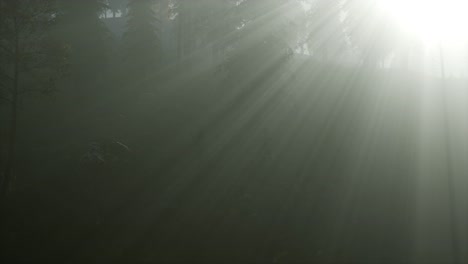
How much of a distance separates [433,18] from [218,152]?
115ft

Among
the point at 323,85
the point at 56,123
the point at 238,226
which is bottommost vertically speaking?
the point at 238,226

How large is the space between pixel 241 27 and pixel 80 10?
1529cm

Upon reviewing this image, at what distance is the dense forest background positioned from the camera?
55.2ft

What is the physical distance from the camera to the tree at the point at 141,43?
1325 inches

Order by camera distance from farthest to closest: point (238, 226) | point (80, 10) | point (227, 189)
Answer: point (80, 10) < point (227, 189) < point (238, 226)

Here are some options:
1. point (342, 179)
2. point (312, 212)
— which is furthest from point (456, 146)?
point (312, 212)

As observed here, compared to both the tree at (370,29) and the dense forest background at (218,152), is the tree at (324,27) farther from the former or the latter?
the dense forest background at (218,152)

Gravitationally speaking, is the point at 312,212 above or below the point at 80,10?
below

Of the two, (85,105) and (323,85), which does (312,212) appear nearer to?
(323,85)

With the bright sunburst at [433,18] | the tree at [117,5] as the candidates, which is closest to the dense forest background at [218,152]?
the bright sunburst at [433,18]

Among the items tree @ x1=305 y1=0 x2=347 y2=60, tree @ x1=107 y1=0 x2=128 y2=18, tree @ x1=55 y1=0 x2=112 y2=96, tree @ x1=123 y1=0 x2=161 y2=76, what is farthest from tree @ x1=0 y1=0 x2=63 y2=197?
tree @ x1=107 y1=0 x2=128 y2=18

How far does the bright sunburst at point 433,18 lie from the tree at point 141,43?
72.6 ft

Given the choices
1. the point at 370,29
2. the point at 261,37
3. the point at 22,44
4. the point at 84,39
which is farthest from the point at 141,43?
the point at 370,29

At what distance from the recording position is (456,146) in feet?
80.6
